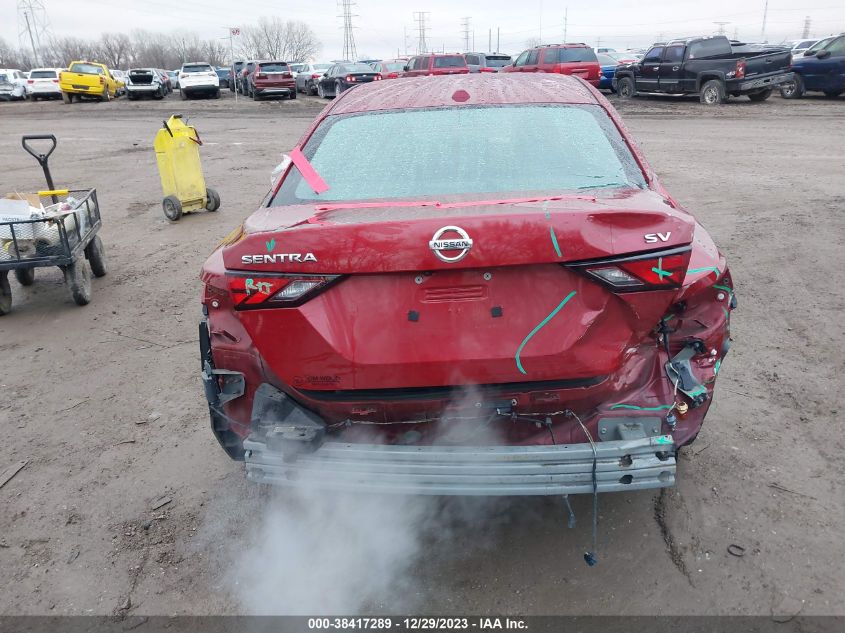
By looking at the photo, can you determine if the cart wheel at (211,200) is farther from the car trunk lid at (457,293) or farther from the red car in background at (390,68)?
the red car in background at (390,68)

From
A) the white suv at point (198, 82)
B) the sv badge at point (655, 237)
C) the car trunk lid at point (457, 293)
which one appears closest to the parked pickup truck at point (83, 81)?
the white suv at point (198, 82)

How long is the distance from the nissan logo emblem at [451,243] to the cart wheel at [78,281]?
4.57 m

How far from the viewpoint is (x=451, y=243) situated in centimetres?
227

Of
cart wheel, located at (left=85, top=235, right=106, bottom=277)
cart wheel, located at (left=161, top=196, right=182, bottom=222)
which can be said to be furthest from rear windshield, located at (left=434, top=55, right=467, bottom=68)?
cart wheel, located at (left=85, top=235, right=106, bottom=277)

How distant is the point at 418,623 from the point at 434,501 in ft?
2.09

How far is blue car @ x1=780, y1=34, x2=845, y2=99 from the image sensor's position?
18578 millimetres

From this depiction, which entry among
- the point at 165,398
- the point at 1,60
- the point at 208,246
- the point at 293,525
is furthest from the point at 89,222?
the point at 1,60

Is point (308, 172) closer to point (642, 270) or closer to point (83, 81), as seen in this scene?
point (642, 270)

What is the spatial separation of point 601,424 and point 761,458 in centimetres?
138

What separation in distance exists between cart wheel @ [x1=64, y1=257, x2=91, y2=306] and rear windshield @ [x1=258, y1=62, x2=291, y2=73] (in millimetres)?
24560

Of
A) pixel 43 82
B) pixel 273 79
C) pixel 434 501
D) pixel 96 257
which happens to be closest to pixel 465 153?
pixel 434 501

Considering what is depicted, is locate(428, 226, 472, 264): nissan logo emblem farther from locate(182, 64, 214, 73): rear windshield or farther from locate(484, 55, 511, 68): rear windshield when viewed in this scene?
locate(182, 64, 214, 73): rear windshield

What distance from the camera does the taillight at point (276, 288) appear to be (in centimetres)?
241

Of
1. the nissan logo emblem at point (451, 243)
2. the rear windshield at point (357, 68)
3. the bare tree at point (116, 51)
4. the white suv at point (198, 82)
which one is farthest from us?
the bare tree at point (116, 51)
